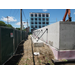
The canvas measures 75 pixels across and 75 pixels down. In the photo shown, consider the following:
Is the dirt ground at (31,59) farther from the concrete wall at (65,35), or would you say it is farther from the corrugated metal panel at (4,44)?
the concrete wall at (65,35)

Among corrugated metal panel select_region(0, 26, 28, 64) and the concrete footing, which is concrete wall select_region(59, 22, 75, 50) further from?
corrugated metal panel select_region(0, 26, 28, 64)

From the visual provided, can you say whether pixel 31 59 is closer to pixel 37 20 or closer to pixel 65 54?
pixel 65 54

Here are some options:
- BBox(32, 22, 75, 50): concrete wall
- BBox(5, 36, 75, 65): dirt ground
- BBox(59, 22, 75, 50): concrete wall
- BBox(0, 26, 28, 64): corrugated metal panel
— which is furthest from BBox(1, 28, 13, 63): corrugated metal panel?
BBox(59, 22, 75, 50): concrete wall

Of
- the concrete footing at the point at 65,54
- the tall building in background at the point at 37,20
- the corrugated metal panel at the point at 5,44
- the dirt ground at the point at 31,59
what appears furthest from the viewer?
the tall building in background at the point at 37,20

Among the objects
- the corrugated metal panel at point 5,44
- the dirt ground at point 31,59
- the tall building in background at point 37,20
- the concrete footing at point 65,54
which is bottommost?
the dirt ground at point 31,59

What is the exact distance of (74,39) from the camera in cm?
427

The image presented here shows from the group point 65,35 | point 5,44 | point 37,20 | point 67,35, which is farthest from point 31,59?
point 37,20

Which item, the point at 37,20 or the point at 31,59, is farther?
the point at 37,20

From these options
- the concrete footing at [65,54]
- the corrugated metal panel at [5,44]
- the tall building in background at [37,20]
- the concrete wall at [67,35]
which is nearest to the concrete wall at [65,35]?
the concrete wall at [67,35]

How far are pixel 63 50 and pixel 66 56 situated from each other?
0.45 metres

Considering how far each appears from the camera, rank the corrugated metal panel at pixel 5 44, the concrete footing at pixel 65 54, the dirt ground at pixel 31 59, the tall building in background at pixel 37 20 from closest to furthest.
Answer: the corrugated metal panel at pixel 5 44
the dirt ground at pixel 31 59
the concrete footing at pixel 65 54
the tall building in background at pixel 37 20

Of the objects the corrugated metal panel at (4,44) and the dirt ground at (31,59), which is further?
the dirt ground at (31,59)

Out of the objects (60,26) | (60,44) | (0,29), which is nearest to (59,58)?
(60,44)

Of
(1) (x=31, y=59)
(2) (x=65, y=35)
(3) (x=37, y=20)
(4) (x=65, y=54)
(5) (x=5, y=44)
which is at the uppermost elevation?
(3) (x=37, y=20)
